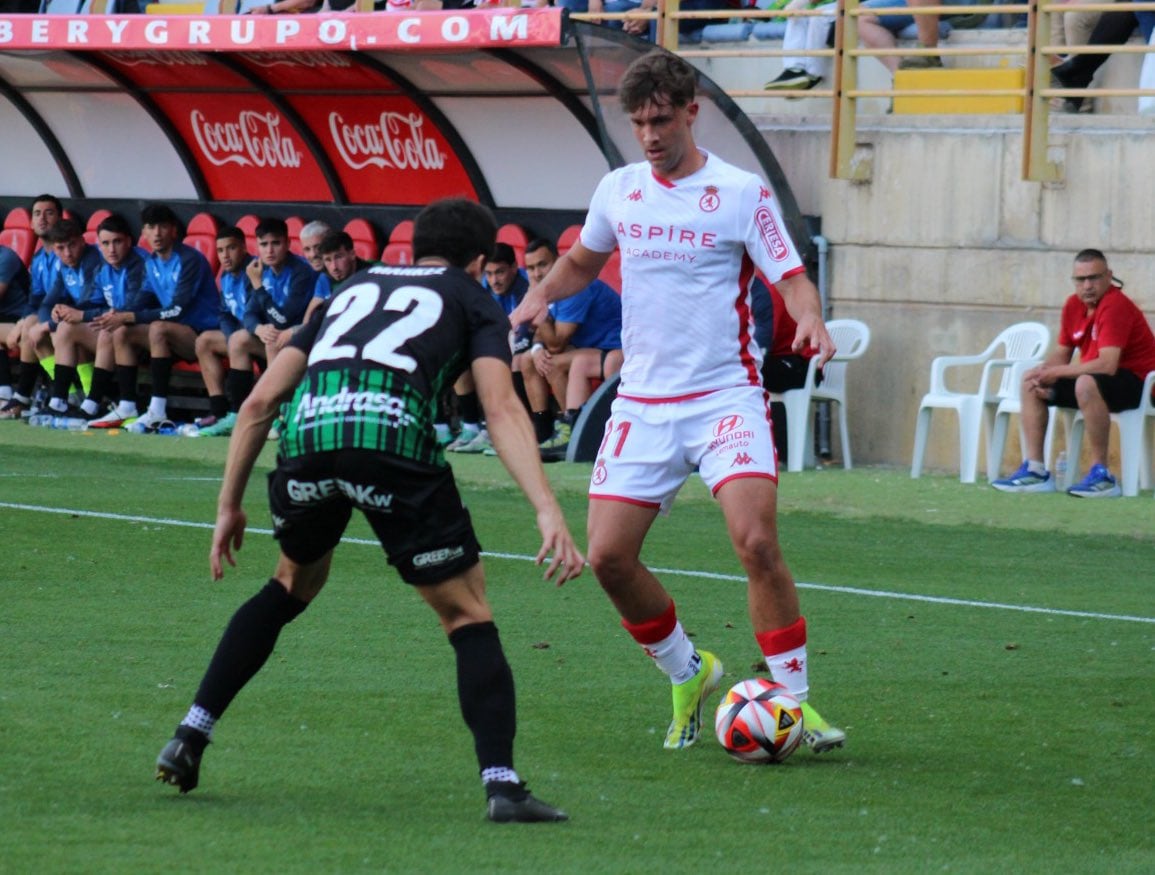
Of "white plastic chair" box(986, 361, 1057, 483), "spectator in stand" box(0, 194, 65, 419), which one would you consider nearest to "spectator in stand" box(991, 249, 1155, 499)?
"white plastic chair" box(986, 361, 1057, 483)

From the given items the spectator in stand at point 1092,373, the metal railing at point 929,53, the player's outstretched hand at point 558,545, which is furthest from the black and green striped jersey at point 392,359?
the metal railing at point 929,53

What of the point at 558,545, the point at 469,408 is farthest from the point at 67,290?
the point at 558,545

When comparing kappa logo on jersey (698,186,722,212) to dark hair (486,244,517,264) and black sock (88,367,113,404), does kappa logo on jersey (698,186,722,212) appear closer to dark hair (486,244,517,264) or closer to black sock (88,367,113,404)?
dark hair (486,244,517,264)

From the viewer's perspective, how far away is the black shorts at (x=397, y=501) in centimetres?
501

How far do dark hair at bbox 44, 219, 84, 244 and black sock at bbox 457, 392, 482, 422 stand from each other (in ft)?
13.8

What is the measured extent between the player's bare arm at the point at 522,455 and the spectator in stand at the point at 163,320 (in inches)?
497

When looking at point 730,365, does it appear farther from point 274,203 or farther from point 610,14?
point 274,203

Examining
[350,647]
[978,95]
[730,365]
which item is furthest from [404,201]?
[730,365]

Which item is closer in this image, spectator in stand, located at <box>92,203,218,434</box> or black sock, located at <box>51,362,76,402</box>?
spectator in stand, located at <box>92,203,218,434</box>

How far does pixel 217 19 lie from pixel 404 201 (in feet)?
7.75

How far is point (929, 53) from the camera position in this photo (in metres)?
15.0

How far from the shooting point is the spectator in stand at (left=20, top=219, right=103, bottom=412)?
1802cm

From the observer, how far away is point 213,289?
17594mm

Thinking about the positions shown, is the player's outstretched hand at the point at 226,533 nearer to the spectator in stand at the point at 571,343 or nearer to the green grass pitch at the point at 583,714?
the green grass pitch at the point at 583,714
